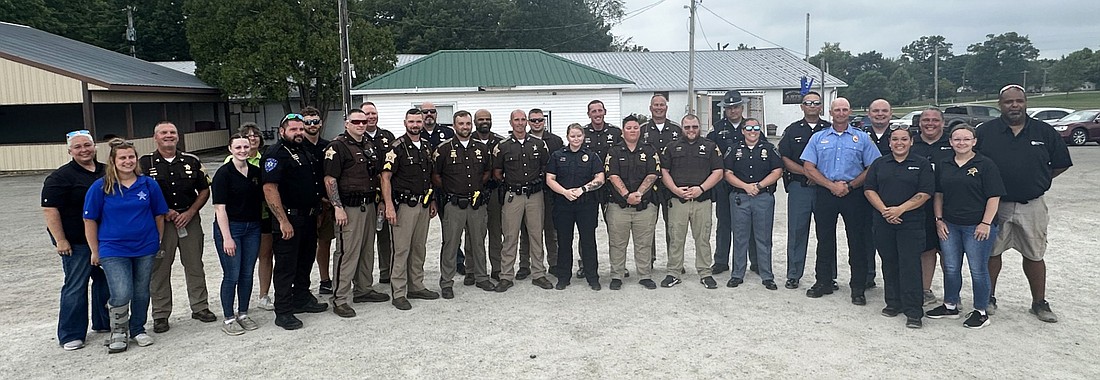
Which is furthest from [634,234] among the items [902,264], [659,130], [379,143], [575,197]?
[379,143]

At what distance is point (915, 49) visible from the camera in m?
86.6

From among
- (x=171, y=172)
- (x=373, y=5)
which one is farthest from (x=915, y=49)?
(x=171, y=172)

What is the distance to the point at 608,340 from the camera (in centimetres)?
479

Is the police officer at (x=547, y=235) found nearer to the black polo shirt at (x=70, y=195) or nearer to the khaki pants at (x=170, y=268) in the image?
the khaki pants at (x=170, y=268)

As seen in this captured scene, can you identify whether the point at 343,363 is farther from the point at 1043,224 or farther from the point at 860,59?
the point at 860,59

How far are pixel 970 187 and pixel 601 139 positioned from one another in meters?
3.13

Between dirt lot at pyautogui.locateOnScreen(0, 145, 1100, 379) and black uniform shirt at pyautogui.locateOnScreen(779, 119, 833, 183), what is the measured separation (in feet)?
3.80

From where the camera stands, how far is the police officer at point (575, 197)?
6.15m

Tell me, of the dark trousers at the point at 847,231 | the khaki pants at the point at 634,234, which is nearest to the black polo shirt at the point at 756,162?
the dark trousers at the point at 847,231

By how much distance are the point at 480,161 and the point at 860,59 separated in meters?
88.8

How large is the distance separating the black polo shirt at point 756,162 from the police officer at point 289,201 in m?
3.61

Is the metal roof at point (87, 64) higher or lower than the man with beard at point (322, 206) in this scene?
higher

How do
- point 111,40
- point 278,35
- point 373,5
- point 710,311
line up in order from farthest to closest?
1. point 373,5
2. point 111,40
3. point 278,35
4. point 710,311

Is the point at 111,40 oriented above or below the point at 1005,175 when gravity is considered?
above
